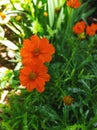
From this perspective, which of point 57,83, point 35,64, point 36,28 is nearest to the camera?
point 35,64

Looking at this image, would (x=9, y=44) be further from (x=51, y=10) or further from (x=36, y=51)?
(x=36, y=51)

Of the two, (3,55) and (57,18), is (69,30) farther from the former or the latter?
(3,55)

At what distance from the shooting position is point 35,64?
5.84 ft

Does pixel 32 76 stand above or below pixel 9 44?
below

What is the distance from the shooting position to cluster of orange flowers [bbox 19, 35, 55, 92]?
176 cm

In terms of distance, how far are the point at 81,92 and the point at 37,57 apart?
1.40 ft

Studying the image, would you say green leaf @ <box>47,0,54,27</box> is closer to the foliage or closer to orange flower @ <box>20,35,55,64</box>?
the foliage

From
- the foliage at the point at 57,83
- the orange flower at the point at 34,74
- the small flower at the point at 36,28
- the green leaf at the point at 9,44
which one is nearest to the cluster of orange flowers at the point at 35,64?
the orange flower at the point at 34,74

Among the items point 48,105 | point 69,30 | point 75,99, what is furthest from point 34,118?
point 69,30

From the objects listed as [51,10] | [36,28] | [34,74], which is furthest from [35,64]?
[51,10]

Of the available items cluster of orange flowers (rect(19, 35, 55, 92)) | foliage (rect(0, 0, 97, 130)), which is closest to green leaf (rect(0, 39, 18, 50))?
foliage (rect(0, 0, 97, 130))

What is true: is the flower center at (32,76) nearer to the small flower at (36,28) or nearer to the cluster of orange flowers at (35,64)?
the cluster of orange flowers at (35,64)

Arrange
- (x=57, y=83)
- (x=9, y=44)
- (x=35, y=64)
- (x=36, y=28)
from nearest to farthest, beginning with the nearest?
(x=35, y=64), (x=57, y=83), (x=36, y=28), (x=9, y=44)

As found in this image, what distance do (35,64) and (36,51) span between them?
9 cm
